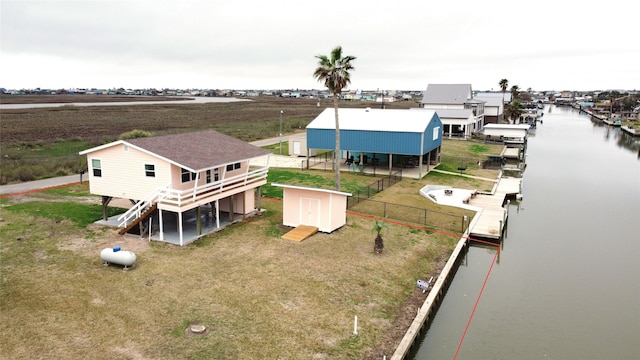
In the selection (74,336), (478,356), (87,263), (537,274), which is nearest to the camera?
(74,336)

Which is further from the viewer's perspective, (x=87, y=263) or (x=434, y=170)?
(x=434, y=170)

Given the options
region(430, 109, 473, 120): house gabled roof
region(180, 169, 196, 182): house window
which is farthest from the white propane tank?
region(430, 109, 473, 120): house gabled roof

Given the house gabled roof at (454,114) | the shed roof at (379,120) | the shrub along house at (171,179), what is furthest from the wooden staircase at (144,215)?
the house gabled roof at (454,114)

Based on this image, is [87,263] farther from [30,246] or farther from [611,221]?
[611,221]

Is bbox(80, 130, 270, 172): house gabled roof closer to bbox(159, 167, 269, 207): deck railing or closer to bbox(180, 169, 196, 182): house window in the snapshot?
bbox(180, 169, 196, 182): house window

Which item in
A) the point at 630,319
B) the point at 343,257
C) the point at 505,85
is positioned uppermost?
the point at 505,85

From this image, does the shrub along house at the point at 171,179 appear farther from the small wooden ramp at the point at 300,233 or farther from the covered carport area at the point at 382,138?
the covered carport area at the point at 382,138

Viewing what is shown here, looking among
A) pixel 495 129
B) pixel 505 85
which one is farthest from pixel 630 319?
pixel 505 85
